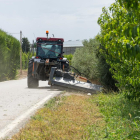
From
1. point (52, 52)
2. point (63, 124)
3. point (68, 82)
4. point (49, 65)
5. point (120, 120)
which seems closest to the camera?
point (63, 124)

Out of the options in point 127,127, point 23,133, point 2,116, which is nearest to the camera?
point 23,133

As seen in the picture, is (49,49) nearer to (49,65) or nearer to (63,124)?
(49,65)

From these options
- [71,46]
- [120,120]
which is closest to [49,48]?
[120,120]

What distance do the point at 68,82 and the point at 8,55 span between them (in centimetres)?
1431

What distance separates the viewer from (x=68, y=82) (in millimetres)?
11234

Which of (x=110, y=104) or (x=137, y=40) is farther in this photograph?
(x=110, y=104)

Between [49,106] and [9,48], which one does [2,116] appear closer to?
[49,106]

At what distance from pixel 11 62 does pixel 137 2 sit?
2385 cm

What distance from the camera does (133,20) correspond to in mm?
3053

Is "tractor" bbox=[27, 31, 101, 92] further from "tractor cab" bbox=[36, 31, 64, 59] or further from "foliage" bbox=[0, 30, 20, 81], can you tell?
"foliage" bbox=[0, 30, 20, 81]

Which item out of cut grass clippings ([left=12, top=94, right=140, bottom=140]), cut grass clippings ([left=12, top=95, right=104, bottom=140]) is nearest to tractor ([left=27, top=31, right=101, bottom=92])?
cut grass clippings ([left=12, top=94, right=140, bottom=140])

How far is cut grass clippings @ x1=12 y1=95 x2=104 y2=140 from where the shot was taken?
4429mm

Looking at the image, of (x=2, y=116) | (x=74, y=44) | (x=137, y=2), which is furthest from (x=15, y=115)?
(x=74, y=44)

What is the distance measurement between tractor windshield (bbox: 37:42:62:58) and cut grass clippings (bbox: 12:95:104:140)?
7.22 meters
